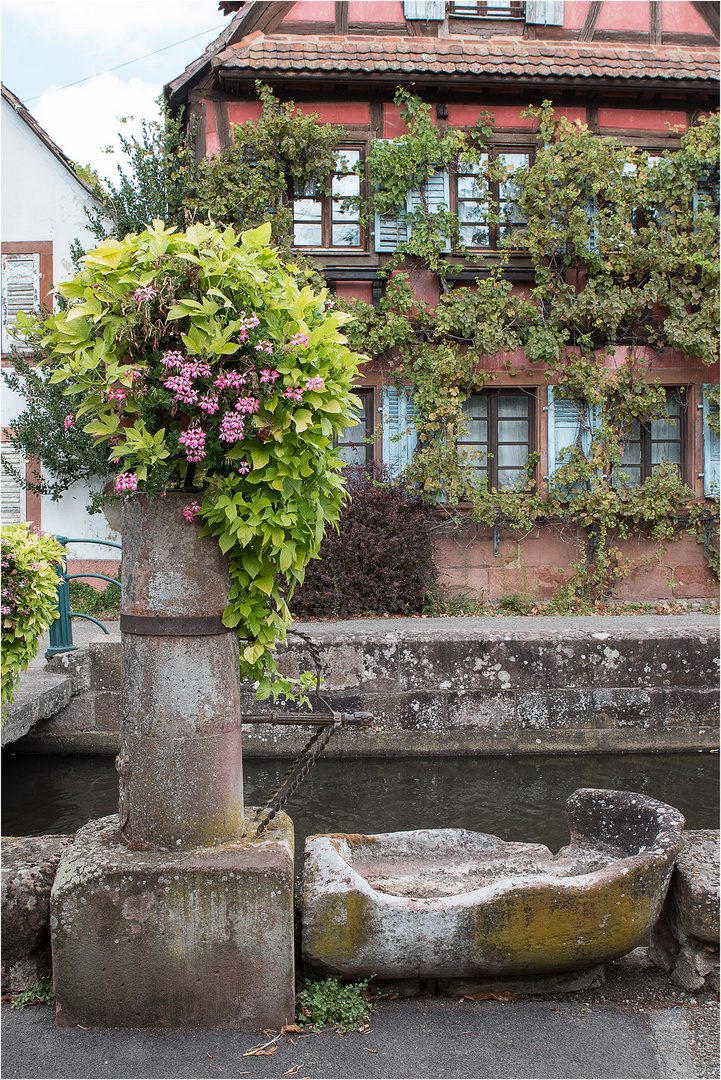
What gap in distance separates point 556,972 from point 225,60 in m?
10.7

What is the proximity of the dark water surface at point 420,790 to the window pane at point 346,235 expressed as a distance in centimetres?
719

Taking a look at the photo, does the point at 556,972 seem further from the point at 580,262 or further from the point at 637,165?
the point at 637,165

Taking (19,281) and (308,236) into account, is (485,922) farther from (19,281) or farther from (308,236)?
(19,281)

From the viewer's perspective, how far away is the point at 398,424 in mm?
11047

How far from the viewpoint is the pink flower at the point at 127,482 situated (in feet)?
8.16

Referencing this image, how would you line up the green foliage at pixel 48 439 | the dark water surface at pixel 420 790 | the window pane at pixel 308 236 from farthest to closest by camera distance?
the window pane at pixel 308 236, the green foliage at pixel 48 439, the dark water surface at pixel 420 790

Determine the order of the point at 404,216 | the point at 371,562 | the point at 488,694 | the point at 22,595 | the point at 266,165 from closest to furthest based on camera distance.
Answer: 1. the point at 22,595
2. the point at 488,694
3. the point at 371,562
4. the point at 266,165
5. the point at 404,216

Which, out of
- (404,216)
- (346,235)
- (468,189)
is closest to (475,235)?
(468,189)

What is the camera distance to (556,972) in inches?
109

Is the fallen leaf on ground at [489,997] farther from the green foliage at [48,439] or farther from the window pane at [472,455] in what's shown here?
the green foliage at [48,439]

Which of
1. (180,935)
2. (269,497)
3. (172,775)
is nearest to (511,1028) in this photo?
(180,935)

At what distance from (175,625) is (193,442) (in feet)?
1.96

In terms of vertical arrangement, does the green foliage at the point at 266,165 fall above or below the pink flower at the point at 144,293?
above

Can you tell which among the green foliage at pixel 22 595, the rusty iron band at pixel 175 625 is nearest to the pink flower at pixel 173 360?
the rusty iron band at pixel 175 625
